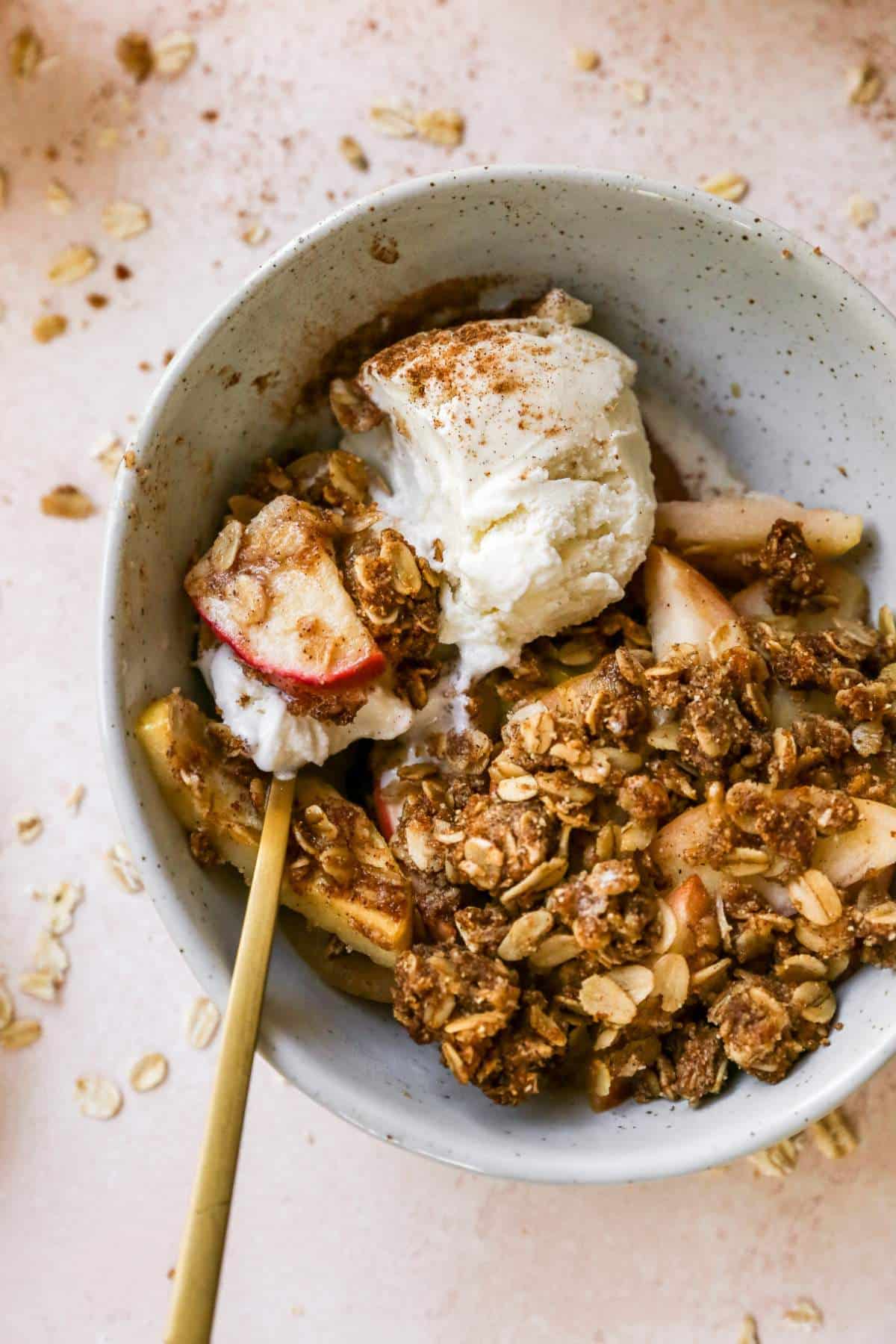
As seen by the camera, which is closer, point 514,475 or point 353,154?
point 514,475

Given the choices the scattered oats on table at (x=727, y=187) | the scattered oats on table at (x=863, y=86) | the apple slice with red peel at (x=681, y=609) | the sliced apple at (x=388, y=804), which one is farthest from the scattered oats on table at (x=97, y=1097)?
the scattered oats on table at (x=863, y=86)

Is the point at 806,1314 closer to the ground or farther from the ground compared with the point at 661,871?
closer to the ground

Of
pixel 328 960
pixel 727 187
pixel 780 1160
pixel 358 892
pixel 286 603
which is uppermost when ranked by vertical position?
pixel 727 187

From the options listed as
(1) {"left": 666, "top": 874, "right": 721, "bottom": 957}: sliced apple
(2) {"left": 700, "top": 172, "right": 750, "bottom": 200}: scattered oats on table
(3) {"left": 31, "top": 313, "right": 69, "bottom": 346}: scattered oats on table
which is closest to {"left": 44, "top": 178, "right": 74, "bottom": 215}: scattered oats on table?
(3) {"left": 31, "top": 313, "right": 69, "bottom": 346}: scattered oats on table

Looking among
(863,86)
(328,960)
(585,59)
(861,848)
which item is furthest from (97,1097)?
(863,86)

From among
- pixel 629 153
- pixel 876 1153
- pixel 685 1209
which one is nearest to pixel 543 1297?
pixel 685 1209

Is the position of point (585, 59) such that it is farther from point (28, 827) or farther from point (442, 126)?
point (28, 827)

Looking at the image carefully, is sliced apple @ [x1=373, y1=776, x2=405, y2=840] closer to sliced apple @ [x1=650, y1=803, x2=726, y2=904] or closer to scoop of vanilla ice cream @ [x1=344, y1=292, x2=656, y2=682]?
scoop of vanilla ice cream @ [x1=344, y1=292, x2=656, y2=682]
